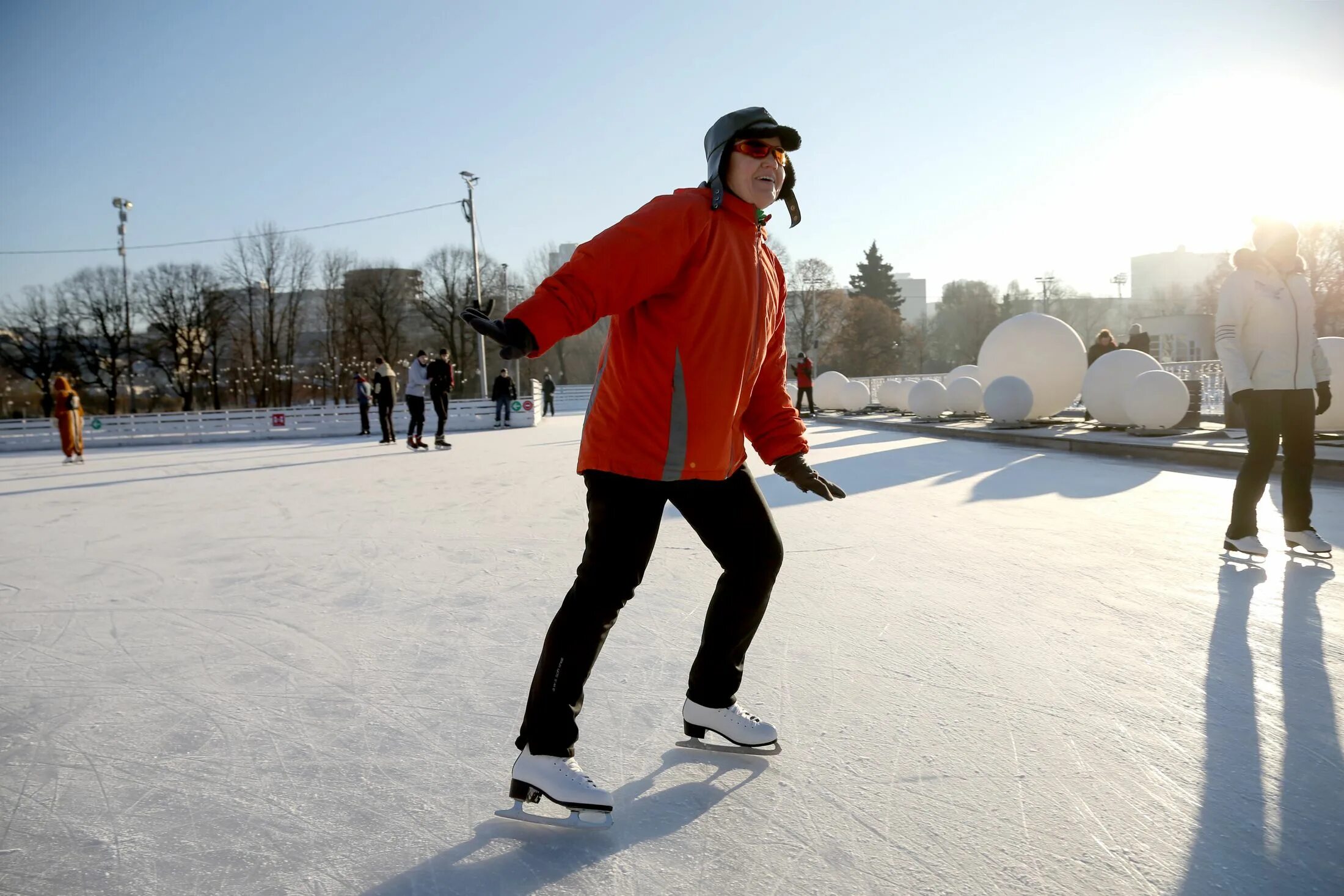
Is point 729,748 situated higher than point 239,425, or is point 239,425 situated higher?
point 239,425

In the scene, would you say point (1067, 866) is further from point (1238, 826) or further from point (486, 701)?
point (486, 701)

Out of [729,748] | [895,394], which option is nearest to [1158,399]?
[895,394]

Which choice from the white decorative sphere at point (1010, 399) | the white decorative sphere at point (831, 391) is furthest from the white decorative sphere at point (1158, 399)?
the white decorative sphere at point (831, 391)

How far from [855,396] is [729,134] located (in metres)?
21.7

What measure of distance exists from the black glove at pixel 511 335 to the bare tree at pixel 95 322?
46926 mm

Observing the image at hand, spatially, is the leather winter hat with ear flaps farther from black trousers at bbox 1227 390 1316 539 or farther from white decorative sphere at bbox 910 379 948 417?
white decorative sphere at bbox 910 379 948 417

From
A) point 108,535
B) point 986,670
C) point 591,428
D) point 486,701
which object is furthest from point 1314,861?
point 108,535

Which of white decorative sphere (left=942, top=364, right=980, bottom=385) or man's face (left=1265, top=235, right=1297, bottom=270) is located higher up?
man's face (left=1265, top=235, right=1297, bottom=270)

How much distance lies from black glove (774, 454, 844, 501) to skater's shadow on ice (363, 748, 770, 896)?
0.81m

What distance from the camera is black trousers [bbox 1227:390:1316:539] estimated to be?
170 inches

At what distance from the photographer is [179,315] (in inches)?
1677

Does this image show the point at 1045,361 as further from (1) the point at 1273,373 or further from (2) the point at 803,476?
(2) the point at 803,476

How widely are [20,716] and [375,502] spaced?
203 inches

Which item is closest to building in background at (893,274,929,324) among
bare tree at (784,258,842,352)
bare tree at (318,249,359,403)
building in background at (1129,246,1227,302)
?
building in background at (1129,246,1227,302)
